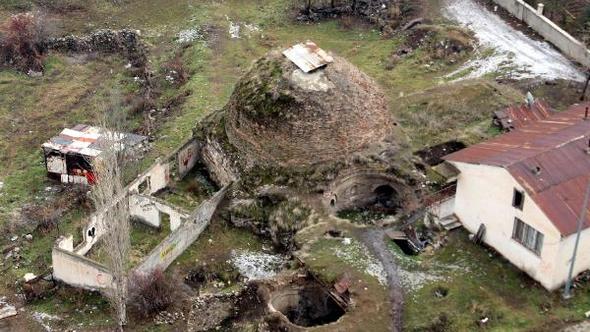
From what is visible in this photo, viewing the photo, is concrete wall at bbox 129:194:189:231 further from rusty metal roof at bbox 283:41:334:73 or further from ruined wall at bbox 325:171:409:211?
rusty metal roof at bbox 283:41:334:73

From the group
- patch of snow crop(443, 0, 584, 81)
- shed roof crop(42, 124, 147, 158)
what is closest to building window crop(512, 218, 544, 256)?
patch of snow crop(443, 0, 584, 81)

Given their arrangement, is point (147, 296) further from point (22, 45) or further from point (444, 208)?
point (22, 45)

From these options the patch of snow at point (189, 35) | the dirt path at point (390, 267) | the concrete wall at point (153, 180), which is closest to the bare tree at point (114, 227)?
the concrete wall at point (153, 180)

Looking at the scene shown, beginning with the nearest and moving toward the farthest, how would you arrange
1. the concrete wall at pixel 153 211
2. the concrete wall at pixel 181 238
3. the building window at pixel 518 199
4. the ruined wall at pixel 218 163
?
the building window at pixel 518 199
the concrete wall at pixel 181 238
the concrete wall at pixel 153 211
the ruined wall at pixel 218 163

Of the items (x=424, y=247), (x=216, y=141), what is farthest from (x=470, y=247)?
(x=216, y=141)

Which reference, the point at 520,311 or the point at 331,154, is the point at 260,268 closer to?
the point at 331,154

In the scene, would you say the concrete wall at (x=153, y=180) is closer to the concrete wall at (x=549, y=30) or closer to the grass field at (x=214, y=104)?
the grass field at (x=214, y=104)
